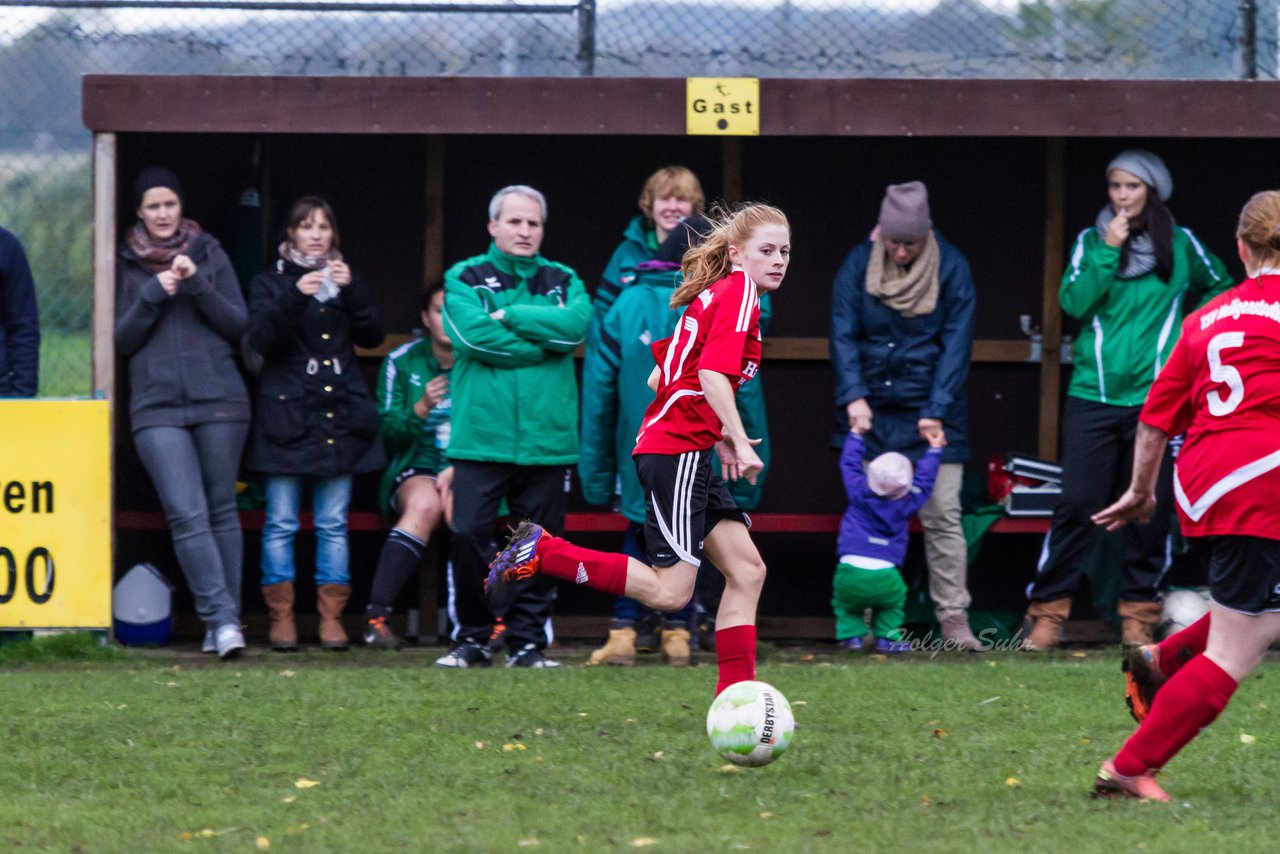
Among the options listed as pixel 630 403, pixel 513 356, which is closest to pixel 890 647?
pixel 630 403

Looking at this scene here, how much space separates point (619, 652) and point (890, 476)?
1502 millimetres

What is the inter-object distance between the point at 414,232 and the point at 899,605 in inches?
129

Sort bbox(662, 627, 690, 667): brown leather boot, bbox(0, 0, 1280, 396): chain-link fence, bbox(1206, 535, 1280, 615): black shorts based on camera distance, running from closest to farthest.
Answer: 1. bbox(1206, 535, 1280, 615): black shorts
2. bbox(662, 627, 690, 667): brown leather boot
3. bbox(0, 0, 1280, 396): chain-link fence

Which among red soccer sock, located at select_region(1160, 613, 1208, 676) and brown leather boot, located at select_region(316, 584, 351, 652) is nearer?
red soccer sock, located at select_region(1160, 613, 1208, 676)

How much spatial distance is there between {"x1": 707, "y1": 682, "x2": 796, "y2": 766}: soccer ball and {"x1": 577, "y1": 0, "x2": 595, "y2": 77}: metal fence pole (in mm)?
4179

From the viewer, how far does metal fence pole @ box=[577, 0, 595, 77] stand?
338 inches

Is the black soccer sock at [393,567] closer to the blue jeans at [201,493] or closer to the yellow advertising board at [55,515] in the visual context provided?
the blue jeans at [201,493]

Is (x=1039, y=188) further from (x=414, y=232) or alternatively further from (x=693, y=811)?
(x=693, y=811)

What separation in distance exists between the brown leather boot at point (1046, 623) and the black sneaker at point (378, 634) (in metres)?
3.10

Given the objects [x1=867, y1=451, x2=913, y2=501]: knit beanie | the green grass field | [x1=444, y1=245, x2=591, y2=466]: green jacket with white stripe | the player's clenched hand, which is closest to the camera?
the green grass field

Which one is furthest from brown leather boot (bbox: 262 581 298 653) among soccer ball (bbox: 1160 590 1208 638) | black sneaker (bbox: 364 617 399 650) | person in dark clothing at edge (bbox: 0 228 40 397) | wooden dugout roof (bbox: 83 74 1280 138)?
soccer ball (bbox: 1160 590 1208 638)

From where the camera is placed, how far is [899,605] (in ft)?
28.0

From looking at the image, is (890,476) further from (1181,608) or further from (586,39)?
(586,39)

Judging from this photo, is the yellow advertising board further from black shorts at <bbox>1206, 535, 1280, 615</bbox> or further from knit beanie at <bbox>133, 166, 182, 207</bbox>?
black shorts at <bbox>1206, 535, 1280, 615</bbox>
